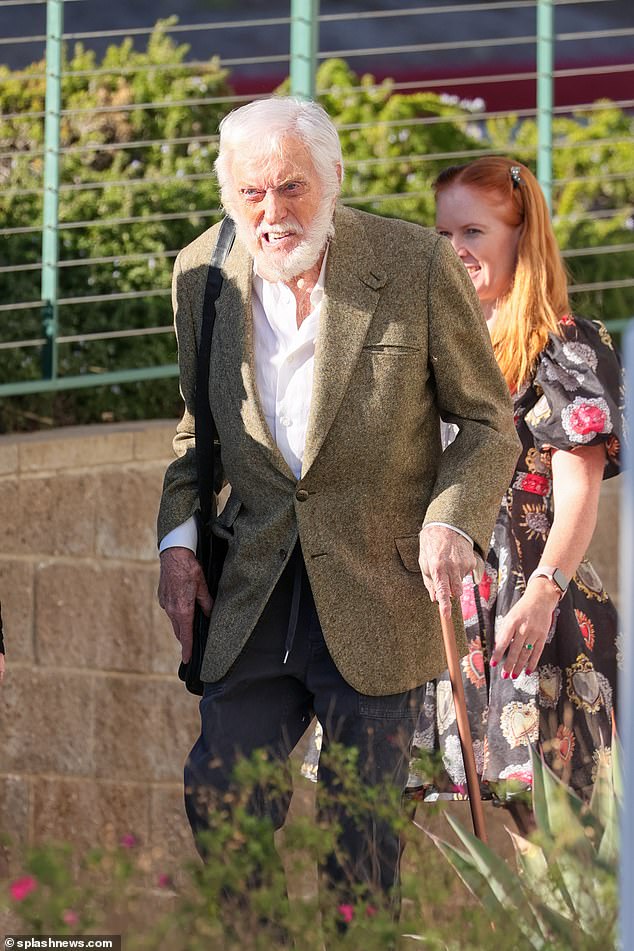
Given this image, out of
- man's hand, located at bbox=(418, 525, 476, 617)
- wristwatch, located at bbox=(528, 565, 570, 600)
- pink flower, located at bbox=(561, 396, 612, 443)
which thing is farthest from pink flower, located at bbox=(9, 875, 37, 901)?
pink flower, located at bbox=(561, 396, 612, 443)

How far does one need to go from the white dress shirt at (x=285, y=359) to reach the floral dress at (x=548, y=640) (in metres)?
0.66

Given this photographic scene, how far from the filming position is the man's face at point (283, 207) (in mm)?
3154

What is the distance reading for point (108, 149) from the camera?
19.0 ft

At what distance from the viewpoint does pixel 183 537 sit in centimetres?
342

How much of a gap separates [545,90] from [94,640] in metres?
2.32

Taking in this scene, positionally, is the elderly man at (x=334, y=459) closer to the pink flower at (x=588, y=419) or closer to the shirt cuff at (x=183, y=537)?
the shirt cuff at (x=183, y=537)

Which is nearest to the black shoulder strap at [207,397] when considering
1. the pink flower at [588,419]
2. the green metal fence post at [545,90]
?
the pink flower at [588,419]

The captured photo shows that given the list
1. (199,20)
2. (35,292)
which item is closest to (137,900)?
(35,292)

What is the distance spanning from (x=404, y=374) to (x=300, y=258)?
1.00 feet

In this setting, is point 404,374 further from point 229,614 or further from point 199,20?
point 199,20

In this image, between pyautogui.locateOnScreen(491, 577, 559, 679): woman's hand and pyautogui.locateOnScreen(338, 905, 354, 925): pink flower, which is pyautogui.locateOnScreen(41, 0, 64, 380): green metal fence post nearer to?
pyautogui.locateOnScreen(491, 577, 559, 679): woman's hand

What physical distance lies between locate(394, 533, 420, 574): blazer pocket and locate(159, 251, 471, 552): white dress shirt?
247 mm

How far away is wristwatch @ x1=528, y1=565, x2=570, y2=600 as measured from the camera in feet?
11.8

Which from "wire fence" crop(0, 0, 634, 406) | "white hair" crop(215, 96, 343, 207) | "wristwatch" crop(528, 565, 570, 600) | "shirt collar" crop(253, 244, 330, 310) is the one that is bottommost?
"wristwatch" crop(528, 565, 570, 600)
